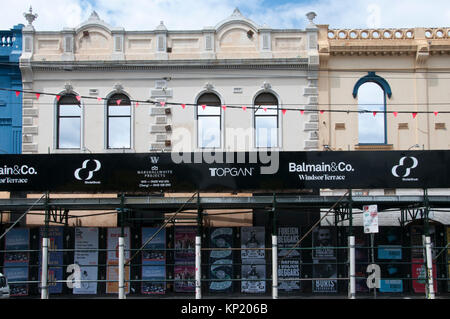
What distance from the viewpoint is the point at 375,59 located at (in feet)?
68.2

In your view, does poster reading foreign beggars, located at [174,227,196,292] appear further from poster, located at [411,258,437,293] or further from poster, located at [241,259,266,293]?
poster, located at [411,258,437,293]

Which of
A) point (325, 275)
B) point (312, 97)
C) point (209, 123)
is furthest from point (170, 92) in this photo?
point (325, 275)

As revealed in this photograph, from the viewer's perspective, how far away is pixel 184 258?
62.2 feet

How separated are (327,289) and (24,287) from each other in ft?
33.4

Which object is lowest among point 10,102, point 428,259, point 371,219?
point 428,259

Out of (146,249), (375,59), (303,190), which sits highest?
(375,59)

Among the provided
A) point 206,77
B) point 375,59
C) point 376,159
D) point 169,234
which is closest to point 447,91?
point 375,59

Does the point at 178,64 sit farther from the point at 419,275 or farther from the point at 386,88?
the point at 419,275

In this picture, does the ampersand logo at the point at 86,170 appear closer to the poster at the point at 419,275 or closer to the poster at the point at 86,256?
the poster at the point at 86,256

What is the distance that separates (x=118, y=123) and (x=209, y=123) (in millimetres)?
3373

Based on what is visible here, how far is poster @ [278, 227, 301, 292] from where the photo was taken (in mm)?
18641

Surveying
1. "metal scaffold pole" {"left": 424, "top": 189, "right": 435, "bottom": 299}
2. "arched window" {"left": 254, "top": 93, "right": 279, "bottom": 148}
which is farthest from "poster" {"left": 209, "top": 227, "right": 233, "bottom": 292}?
"metal scaffold pole" {"left": 424, "top": 189, "right": 435, "bottom": 299}

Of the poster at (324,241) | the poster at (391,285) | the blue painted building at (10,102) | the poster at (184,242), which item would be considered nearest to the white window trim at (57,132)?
the blue painted building at (10,102)
